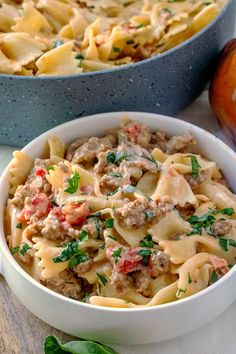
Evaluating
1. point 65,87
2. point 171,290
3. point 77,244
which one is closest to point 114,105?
point 65,87

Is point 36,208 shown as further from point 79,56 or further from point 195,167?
point 79,56

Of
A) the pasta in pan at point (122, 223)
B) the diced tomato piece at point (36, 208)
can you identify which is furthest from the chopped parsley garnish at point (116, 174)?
the diced tomato piece at point (36, 208)

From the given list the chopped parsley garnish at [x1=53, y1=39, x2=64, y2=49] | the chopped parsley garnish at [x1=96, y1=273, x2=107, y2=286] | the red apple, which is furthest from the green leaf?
A: the chopped parsley garnish at [x1=53, y1=39, x2=64, y2=49]

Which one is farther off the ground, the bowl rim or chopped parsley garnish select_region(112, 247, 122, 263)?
the bowl rim

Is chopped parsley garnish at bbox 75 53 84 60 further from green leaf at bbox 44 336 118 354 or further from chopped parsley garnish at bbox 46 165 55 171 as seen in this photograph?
green leaf at bbox 44 336 118 354

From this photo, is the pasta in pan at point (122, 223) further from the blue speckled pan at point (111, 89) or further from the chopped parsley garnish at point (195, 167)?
the blue speckled pan at point (111, 89)

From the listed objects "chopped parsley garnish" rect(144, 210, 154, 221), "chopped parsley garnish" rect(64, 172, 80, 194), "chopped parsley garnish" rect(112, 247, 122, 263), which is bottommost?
"chopped parsley garnish" rect(112, 247, 122, 263)
